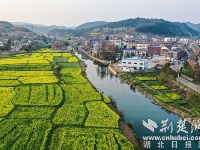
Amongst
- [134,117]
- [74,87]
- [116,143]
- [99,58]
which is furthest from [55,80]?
[99,58]

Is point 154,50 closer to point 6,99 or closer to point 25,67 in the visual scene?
point 25,67

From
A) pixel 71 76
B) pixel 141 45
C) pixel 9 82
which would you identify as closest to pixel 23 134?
pixel 9 82

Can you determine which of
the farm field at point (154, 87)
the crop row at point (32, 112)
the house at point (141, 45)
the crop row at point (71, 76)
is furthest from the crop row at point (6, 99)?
the house at point (141, 45)

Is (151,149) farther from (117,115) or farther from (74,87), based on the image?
(74,87)

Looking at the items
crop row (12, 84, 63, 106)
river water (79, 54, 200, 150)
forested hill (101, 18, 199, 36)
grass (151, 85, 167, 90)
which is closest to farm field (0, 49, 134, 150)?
crop row (12, 84, 63, 106)

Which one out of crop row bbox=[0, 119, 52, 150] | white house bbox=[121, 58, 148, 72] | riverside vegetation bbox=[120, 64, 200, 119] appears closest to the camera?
crop row bbox=[0, 119, 52, 150]

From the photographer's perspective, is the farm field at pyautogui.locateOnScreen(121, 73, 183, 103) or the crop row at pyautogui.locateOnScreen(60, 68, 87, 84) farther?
the crop row at pyautogui.locateOnScreen(60, 68, 87, 84)

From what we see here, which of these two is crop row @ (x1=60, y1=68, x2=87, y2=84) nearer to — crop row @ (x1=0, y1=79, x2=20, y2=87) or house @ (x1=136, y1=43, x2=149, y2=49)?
crop row @ (x1=0, y1=79, x2=20, y2=87)
